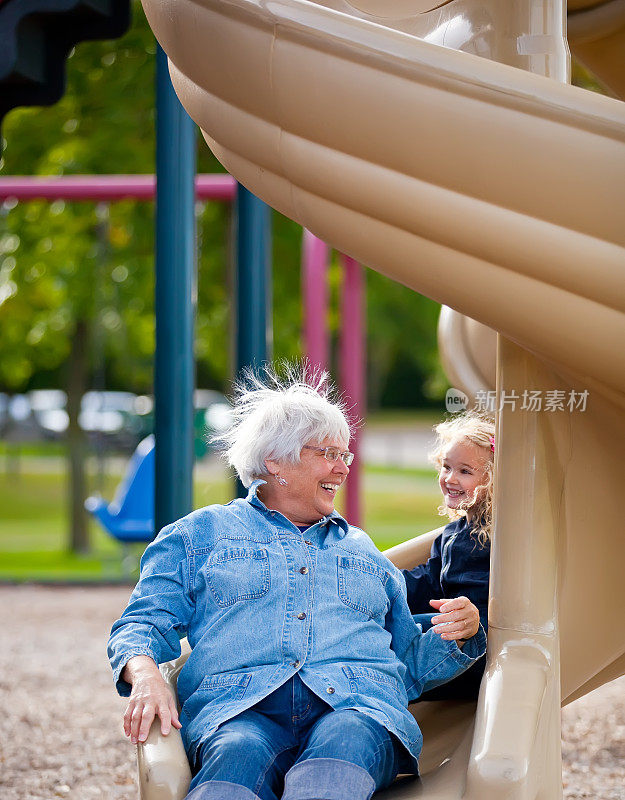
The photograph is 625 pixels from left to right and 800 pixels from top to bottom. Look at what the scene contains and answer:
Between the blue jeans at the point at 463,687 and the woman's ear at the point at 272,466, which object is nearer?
the woman's ear at the point at 272,466

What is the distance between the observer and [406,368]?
31250 mm

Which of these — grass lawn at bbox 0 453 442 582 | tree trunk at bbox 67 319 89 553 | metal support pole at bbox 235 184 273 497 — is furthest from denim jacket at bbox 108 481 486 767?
tree trunk at bbox 67 319 89 553

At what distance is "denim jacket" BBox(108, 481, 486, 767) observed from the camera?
222 centimetres

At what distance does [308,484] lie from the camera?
2.43 metres

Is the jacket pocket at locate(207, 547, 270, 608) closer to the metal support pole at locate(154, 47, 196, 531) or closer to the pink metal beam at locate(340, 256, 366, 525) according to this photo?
the metal support pole at locate(154, 47, 196, 531)

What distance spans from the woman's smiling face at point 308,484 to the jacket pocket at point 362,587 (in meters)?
0.13

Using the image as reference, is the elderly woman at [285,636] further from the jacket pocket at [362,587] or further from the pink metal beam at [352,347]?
the pink metal beam at [352,347]

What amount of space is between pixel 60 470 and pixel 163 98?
17.9 metres

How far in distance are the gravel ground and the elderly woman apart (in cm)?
184

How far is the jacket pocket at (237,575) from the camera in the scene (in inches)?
90.4

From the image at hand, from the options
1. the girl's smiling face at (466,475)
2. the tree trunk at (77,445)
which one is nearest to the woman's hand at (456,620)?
the girl's smiling face at (466,475)

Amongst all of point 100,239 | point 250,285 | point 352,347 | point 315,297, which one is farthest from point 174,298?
point 100,239

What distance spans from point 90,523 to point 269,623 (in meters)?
Result: 10.3

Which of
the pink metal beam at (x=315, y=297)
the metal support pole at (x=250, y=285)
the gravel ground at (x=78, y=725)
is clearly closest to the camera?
the gravel ground at (x=78, y=725)
